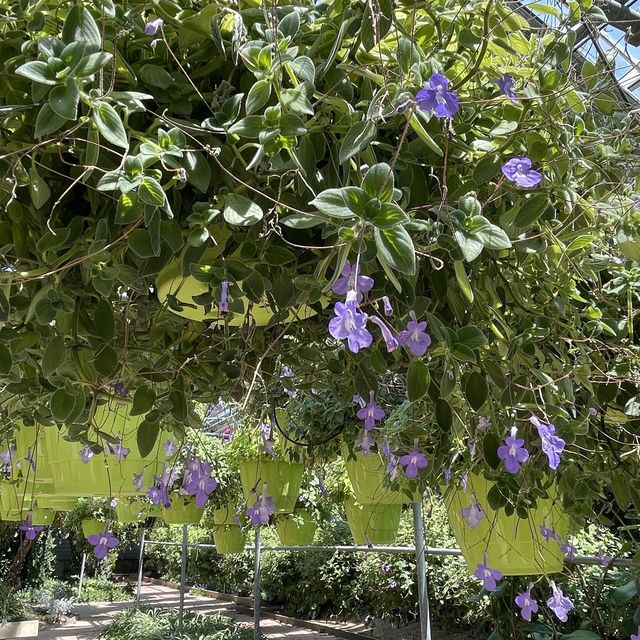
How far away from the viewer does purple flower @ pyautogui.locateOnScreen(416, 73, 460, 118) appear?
37 cm

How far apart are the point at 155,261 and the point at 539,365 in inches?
15.7

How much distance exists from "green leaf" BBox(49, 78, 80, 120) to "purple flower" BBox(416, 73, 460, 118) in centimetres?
18

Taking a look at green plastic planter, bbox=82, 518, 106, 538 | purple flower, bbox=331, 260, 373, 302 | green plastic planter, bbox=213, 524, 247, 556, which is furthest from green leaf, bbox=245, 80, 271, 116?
green plastic planter, bbox=82, 518, 106, 538

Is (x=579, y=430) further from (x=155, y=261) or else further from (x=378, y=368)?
(x=155, y=261)

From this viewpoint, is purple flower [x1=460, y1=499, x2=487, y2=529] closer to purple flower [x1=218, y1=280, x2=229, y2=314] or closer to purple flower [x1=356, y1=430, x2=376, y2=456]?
purple flower [x1=356, y1=430, x2=376, y2=456]

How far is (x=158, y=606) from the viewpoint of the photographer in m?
6.87

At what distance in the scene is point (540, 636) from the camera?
170 cm

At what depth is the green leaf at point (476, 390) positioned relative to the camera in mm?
536

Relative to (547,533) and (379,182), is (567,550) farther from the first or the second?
(379,182)

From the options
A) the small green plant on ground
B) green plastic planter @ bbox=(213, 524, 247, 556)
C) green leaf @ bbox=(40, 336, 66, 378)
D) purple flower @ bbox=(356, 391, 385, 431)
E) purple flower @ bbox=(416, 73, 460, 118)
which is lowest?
the small green plant on ground

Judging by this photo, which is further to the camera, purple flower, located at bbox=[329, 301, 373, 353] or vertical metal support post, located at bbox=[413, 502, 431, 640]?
A: vertical metal support post, located at bbox=[413, 502, 431, 640]

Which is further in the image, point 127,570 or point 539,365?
point 127,570

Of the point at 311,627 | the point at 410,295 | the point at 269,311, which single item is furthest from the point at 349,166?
the point at 311,627

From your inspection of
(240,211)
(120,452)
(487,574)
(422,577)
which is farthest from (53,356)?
(422,577)
